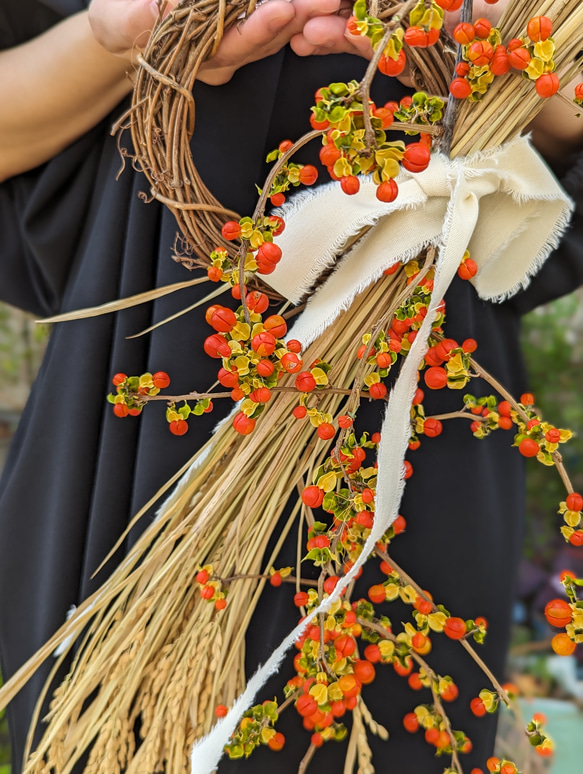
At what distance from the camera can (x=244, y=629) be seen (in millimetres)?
456

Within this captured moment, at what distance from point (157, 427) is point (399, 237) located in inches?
10.4

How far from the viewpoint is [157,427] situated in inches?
19.3

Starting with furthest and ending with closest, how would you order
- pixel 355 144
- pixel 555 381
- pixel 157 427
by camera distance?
1. pixel 555 381
2. pixel 157 427
3. pixel 355 144

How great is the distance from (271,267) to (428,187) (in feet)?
0.35

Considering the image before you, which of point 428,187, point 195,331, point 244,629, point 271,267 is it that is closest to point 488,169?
point 428,187

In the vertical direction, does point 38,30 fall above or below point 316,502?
above

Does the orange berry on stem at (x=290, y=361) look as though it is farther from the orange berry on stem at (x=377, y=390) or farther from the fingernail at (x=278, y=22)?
the fingernail at (x=278, y=22)

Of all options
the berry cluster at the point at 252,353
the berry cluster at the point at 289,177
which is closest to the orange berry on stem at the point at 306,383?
the berry cluster at the point at 252,353

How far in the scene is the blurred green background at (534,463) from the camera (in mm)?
1338

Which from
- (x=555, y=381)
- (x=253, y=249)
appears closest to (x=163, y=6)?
(x=253, y=249)

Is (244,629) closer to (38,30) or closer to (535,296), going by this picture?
(535,296)

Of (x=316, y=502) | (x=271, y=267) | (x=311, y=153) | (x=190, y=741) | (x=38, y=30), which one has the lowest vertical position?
(x=190, y=741)

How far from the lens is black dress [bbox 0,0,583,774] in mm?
478

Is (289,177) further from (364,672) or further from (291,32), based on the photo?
(364,672)
